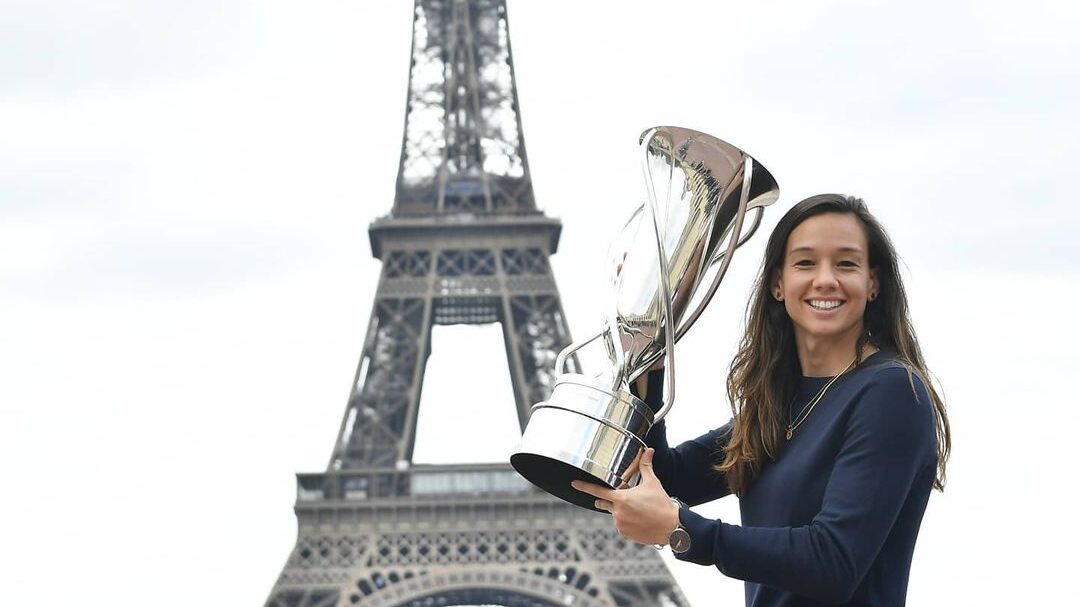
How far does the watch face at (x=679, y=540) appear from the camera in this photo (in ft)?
12.5

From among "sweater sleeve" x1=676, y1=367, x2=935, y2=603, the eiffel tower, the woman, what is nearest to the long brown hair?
the woman

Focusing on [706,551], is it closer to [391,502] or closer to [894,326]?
[894,326]

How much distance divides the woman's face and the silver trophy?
0.43ft

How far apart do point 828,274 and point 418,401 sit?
38889 millimetres

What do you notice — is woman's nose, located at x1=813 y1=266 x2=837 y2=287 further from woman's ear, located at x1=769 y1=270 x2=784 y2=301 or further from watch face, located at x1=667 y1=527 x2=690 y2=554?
watch face, located at x1=667 y1=527 x2=690 y2=554

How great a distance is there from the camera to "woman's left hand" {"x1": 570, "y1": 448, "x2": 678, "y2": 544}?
3.79 metres

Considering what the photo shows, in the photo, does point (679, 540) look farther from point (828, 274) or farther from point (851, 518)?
point (828, 274)

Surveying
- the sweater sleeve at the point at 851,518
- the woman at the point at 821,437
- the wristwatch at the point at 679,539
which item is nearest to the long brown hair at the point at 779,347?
the woman at the point at 821,437

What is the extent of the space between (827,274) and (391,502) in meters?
38.5

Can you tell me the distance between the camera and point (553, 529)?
137 feet

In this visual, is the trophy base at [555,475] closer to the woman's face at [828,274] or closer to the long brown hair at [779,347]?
the long brown hair at [779,347]

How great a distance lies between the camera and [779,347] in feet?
13.5

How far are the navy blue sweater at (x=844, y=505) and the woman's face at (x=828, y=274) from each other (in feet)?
0.35

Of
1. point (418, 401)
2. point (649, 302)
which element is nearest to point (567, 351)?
point (649, 302)
